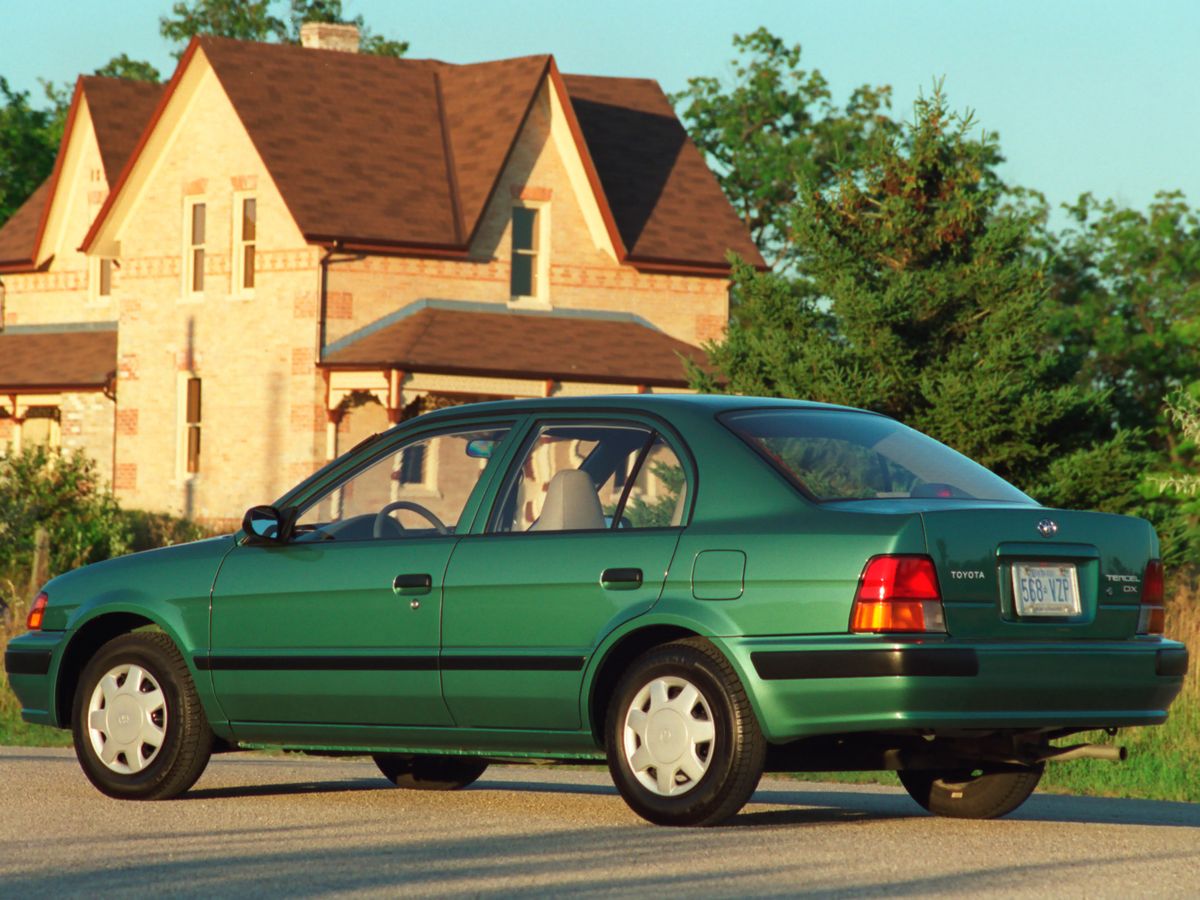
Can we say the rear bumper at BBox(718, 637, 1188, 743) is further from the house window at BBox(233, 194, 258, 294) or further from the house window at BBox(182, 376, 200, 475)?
the house window at BBox(182, 376, 200, 475)

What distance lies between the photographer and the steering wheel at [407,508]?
350 inches

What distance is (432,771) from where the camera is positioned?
10.1 m

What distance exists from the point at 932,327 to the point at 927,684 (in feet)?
60.5

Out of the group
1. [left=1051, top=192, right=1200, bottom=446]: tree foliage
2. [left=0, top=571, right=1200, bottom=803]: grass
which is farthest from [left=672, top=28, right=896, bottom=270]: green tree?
[left=0, top=571, right=1200, bottom=803]: grass

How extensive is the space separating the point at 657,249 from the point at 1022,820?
28.4 meters

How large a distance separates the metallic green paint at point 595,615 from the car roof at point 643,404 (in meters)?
0.01

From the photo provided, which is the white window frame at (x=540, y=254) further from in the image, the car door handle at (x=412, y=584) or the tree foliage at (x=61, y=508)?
the car door handle at (x=412, y=584)

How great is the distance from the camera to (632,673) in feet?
26.6

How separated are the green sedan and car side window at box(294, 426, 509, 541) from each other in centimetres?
2

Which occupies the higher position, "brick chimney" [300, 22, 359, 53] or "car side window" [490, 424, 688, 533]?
"brick chimney" [300, 22, 359, 53]

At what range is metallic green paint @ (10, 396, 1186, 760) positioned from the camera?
7.68m

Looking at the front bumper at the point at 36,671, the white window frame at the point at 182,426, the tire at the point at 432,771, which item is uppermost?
the white window frame at the point at 182,426

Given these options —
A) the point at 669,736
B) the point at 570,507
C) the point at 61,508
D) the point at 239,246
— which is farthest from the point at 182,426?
the point at 669,736

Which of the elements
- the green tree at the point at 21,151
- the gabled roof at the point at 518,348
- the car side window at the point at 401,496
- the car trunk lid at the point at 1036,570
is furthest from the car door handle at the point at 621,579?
the green tree at the point at 21,151
